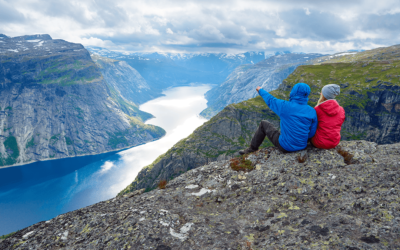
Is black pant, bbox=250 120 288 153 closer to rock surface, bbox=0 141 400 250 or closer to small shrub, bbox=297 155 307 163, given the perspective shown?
rock surface, bbox=0 141 400 250

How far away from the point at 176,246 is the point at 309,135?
369 inches

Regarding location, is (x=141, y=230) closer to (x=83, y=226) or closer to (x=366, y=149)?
(x=83, y=226)

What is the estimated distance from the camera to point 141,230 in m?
8.09

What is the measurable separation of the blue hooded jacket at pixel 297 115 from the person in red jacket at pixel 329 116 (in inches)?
16.1


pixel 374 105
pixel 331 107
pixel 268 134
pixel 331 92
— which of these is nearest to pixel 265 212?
pixel 268 134

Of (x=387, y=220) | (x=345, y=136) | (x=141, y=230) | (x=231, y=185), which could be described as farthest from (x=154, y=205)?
Result: (x=345, y=136)

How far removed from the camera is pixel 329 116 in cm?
1033

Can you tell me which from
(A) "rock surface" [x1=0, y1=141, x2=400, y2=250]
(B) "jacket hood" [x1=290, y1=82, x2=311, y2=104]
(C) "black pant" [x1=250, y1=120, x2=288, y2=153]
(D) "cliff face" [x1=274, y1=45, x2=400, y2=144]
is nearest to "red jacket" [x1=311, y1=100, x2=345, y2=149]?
(A) "rock surface" [x1=0, y1=141, x2=400, y2=250]

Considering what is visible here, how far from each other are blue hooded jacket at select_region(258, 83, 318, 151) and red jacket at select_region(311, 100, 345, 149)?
1.28 feet

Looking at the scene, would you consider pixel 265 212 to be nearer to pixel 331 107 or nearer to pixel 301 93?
pixel 301 93

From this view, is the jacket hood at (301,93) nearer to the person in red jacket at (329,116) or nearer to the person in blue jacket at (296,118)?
the person in blue jacket at (296,118)

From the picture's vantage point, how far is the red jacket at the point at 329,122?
33.4ft

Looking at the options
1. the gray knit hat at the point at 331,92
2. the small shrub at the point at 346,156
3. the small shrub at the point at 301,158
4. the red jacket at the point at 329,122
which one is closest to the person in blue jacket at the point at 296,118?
the red jacket at the point at 329,122

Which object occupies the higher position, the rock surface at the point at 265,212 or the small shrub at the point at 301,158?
the small shrub at the point at 301,158
